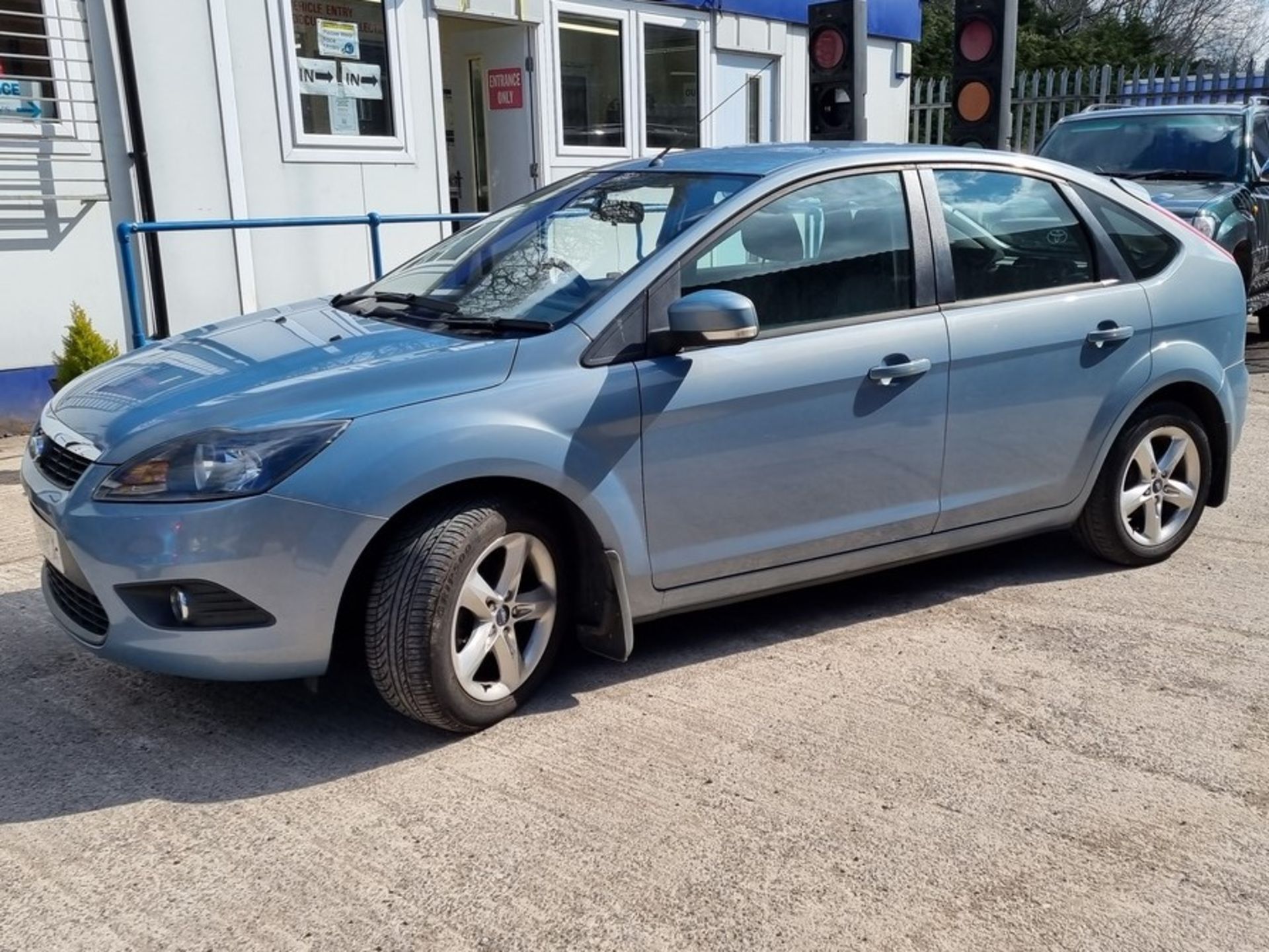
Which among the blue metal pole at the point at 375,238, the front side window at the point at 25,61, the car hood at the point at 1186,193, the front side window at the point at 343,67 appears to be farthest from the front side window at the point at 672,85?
the front side window at the point at 25,61

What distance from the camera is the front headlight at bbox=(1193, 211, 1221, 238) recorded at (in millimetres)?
8445

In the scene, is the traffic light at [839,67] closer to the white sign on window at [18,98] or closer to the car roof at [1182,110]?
the car roof at [1182,110]

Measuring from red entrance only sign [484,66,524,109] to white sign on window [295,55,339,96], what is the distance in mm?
1957

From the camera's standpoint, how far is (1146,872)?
292 cm

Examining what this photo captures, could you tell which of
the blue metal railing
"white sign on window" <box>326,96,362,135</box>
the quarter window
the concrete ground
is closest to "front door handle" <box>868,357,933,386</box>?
the concrete ground

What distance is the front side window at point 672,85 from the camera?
1169 cm

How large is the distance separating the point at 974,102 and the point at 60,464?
6.35 m

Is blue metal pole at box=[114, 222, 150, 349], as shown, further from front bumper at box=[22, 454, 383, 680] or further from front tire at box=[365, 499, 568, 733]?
front tire at box=[365, 499, 568, 733]

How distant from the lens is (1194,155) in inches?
380

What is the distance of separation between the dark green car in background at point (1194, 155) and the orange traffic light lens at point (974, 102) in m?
1.89

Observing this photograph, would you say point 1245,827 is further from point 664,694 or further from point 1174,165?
point 1174,165

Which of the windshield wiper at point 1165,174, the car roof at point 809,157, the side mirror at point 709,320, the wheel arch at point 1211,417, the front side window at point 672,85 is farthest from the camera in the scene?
the front side window at point 672,85

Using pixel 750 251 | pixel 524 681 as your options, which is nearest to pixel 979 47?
pixel 750 251

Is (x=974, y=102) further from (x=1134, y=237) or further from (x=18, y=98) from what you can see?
(x=18, y=98)
